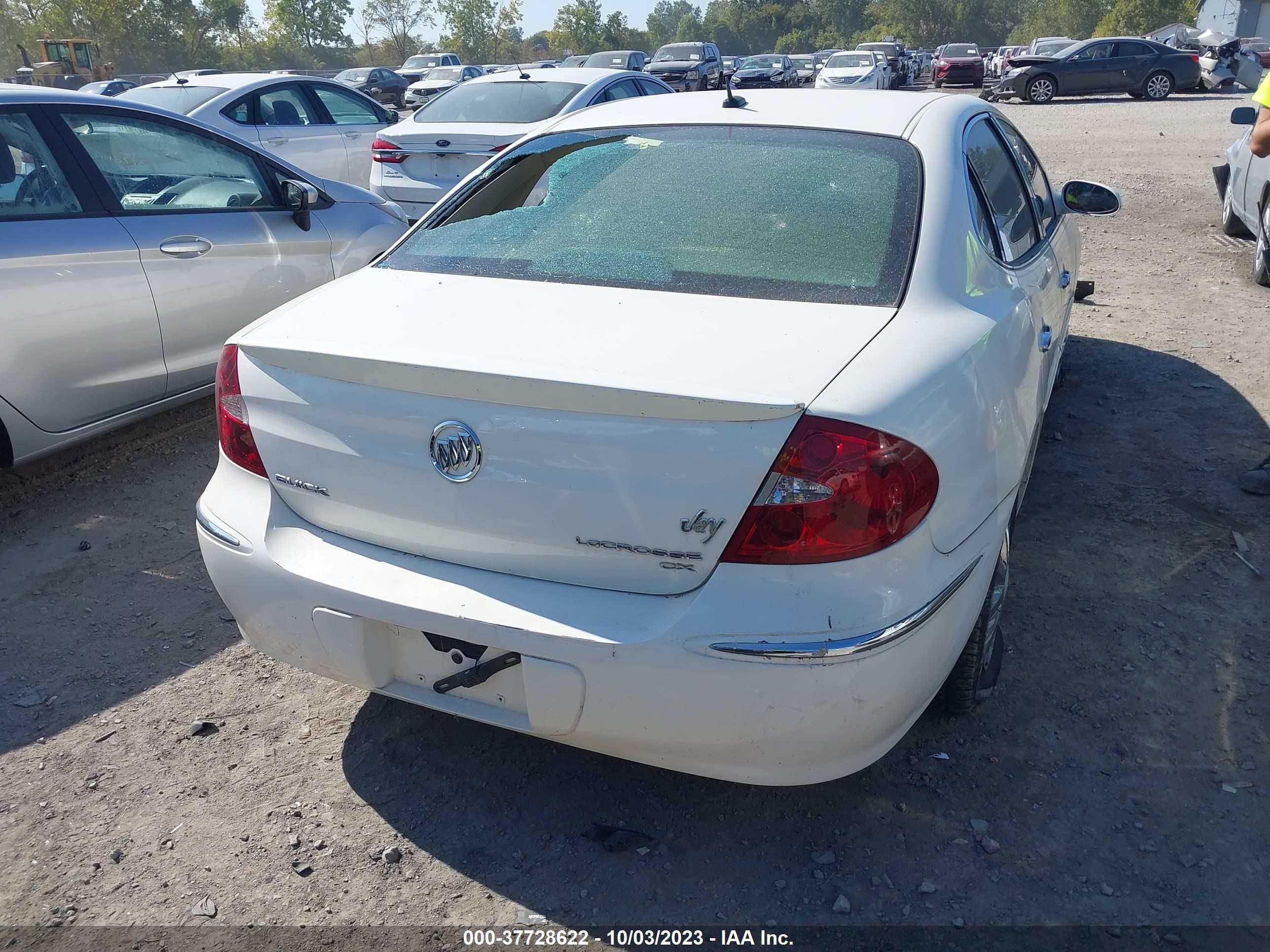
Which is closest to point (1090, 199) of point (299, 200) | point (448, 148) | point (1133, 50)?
point (299, 200)

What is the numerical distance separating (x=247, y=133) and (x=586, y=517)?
27.5 ft

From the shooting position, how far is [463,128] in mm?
8469

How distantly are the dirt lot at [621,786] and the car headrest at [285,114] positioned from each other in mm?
6492

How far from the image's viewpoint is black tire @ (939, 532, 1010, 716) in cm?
271

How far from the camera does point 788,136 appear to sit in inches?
117

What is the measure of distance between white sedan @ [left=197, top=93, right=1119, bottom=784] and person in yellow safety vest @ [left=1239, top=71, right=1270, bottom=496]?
189cm

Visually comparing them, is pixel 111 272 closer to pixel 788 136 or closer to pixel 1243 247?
pixel 788 136

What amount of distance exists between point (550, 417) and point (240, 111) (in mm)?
8415

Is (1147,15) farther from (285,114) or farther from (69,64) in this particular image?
(285,114)

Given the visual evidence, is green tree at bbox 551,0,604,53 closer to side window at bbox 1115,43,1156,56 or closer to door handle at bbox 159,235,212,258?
side window at bbox 1115,43,1156,56

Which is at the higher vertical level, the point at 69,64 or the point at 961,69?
the point at 69,64

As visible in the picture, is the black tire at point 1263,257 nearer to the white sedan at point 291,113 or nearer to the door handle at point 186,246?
the door handle at point 186,246

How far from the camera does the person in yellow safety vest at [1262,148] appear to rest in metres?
4.19

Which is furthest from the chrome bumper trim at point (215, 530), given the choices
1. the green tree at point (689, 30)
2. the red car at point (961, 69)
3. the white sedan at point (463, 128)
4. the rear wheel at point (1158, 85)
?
the green tree at point (689, 30)
